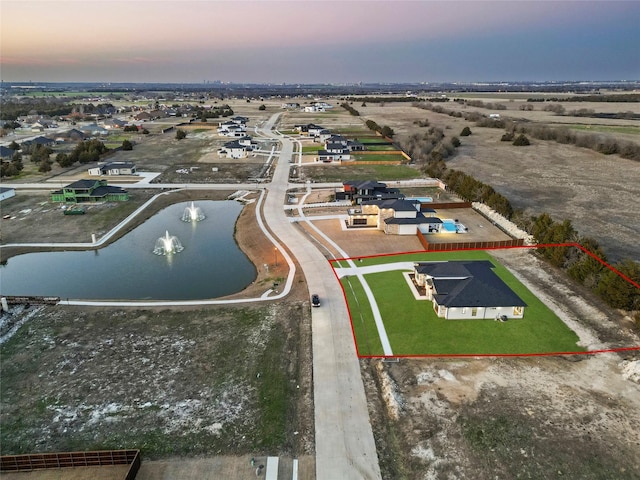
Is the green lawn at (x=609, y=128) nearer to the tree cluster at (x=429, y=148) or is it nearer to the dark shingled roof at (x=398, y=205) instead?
the tree cluster at (x=429, y=148)

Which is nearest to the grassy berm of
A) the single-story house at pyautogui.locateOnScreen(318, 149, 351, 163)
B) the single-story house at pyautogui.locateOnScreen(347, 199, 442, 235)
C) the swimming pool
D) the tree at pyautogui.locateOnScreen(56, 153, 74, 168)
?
the single-story house at pyautogui.locateOnScreen(347, 199, 442, 235)

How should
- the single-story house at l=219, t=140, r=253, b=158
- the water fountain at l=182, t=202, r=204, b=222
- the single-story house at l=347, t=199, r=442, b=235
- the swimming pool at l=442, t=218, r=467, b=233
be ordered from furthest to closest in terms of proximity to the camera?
the single-story house at l=219, t=140, r=253, b=158, the water fountain at l=182, t=202, r=204, b=222, the swimming pool at l=442, t=218, r=467, b=233, the single-story house at l=347, t=199, r=442, b=235

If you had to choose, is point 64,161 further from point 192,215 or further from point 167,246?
point 167,246

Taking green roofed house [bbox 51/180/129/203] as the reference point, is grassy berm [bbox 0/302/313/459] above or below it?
below

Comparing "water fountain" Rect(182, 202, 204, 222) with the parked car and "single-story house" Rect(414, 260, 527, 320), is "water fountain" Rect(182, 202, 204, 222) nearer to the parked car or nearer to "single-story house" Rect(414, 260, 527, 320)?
the parked car

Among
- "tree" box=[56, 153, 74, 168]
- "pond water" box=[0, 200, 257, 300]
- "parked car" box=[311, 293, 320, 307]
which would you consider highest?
"tree" box=[56, 153, 74, 168]

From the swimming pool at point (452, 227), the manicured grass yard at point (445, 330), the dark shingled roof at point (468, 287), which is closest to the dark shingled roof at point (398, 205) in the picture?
the swimming pool at point (452, 227)

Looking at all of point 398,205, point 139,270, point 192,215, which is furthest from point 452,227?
point 139,270

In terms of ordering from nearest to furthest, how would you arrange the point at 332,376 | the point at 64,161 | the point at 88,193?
the point at 332,376 → the point at 88,193 → the point at 64,161
